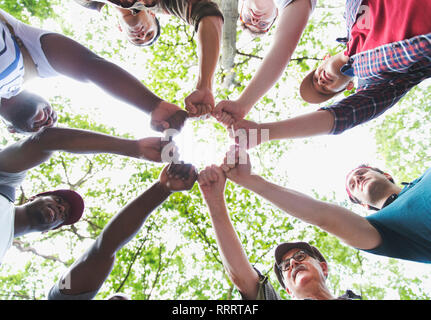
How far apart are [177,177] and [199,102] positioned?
66cm

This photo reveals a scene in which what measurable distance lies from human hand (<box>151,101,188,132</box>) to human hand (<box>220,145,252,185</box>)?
47 cm

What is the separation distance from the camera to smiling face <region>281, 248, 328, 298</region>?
2.24 m

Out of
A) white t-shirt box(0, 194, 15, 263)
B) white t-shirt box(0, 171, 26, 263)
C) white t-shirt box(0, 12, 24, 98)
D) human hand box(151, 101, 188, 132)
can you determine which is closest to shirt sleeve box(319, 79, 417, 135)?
human hand box(151, 101, 188, 132)


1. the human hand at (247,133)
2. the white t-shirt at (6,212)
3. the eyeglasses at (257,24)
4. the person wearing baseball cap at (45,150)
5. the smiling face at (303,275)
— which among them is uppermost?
the eyeglasses at (257,24)

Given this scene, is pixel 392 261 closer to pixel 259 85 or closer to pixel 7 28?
pixel 259 85

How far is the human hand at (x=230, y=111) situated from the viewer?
1965mm

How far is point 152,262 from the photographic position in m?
5.95

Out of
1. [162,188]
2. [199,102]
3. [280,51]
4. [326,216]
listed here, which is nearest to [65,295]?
[162,188]

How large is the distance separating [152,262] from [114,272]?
90 cm

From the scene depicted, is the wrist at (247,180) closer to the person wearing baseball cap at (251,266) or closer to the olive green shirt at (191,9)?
the person wearing baseball cap at (251,266)

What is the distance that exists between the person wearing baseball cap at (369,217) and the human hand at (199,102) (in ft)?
1.40

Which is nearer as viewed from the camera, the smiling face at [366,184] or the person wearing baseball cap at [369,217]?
the person wearing baseball cap at [369,217]

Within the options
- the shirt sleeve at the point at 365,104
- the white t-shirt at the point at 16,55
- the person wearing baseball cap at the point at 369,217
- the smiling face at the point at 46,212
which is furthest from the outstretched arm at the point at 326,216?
the smiling face at the point at 46,212
